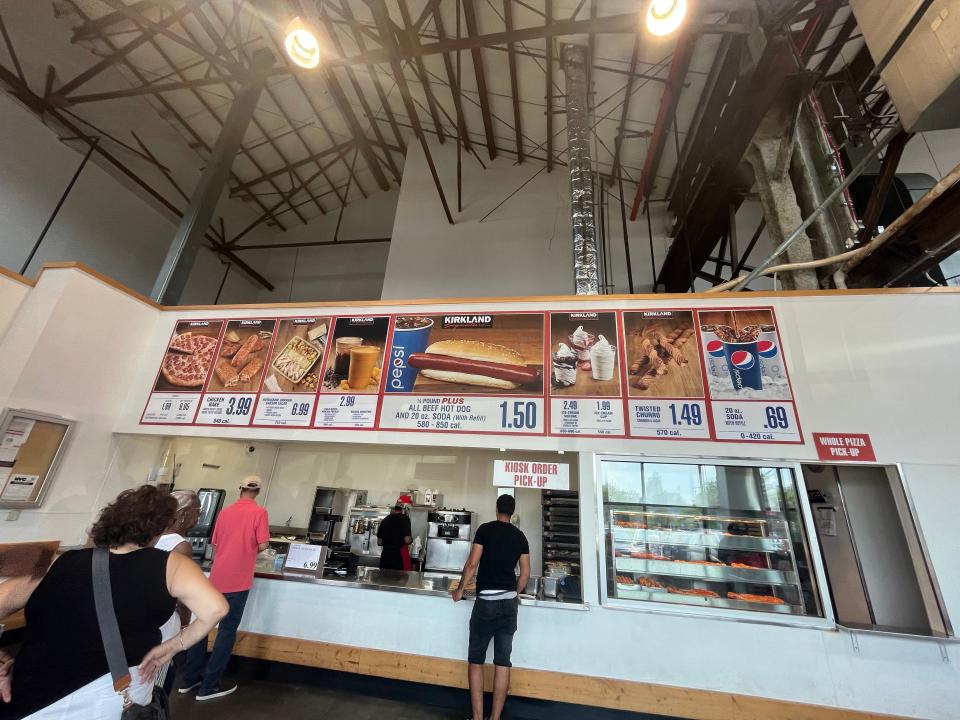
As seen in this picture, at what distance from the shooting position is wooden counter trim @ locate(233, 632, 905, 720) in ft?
8.41

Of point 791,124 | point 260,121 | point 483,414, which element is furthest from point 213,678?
point 260,121

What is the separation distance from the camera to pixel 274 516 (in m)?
5.98

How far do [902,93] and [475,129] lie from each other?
24.6 feet

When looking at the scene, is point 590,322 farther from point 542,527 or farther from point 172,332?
point 172,332

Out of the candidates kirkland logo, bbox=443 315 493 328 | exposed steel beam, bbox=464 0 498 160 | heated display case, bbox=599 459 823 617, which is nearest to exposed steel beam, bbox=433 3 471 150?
exposed steel beam, bbox=464 0 498 160

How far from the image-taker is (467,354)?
3670 millimetres

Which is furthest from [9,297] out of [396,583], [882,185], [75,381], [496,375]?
[882,185]

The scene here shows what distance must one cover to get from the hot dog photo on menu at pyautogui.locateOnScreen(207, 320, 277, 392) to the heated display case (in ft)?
10.8

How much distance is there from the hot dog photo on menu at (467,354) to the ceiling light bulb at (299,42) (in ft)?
7.66

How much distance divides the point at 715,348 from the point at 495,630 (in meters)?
2.67

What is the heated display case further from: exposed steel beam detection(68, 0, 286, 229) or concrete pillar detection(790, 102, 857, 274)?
exposed steel beam detection(68, 0, 286, 229)

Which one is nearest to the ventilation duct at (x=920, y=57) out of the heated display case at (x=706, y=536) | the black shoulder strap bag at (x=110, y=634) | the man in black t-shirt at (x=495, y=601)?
the heated display case at (x=706, y=536)

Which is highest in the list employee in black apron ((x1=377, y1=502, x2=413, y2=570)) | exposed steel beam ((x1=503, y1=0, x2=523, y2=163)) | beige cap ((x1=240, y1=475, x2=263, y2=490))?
exposed steel beam ((x1=503, y1=0, x2=523, y2=163))

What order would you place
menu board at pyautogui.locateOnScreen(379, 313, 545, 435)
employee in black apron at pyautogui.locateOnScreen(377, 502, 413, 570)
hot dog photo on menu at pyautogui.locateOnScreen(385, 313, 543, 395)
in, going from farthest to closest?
employee in black apron at pyautogui.locateOnScreen(377, 502, 413, 570), hot dog photo on menu at pyautogui.locateOnScreen(385, 313, 543, 395), menu board at pyautogui.locateOnScreen(379, 313, 545, 435)
